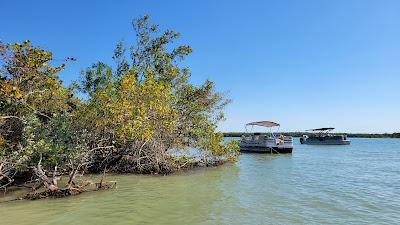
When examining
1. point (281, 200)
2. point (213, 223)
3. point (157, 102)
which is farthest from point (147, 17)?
point (213, 223)

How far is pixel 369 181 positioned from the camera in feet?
58.8

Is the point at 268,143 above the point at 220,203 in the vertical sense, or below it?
above

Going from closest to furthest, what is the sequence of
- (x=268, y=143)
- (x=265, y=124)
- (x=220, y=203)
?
(x=220, y=203) < (x=268, y=143) < (x=265, y=124)

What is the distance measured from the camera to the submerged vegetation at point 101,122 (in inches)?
480

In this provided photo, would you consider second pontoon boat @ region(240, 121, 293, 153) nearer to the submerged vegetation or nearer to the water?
the submerged vegetation

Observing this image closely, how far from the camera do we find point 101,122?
1491 centimetres

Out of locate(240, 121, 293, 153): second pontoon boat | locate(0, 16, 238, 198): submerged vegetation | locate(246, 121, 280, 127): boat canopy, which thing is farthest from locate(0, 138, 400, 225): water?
locate(246, 121, 280, 127): boat canopy

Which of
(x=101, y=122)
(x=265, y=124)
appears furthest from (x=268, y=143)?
(x=101, y=122)

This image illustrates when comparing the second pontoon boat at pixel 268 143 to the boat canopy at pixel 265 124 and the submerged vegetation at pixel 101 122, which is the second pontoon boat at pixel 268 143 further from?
the submerged vegetation at pixel 101 122

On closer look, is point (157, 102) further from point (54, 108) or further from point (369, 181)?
point (369, 181)

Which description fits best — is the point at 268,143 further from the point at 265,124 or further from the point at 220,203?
the point at 220,203

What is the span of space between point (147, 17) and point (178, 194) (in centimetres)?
1272

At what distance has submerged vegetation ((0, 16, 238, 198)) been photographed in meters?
12.2

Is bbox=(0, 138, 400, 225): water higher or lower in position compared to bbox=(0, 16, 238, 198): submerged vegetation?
lower
